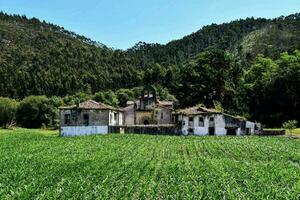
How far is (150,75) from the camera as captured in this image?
482 ft

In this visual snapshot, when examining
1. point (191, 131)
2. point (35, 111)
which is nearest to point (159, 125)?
point (191, 131)

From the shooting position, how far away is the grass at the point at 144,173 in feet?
76.5

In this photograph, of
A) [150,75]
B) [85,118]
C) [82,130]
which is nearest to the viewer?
[82,130]

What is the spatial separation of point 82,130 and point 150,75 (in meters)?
68.5

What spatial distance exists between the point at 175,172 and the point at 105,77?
12037cm

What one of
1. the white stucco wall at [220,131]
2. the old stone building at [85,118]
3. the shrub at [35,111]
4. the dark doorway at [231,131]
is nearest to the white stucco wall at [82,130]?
the old stone building at [85,118]

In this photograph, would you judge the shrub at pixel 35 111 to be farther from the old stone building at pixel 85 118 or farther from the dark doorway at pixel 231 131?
the dark doorway at pixel 231 131

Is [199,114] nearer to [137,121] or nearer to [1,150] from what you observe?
[137,121]

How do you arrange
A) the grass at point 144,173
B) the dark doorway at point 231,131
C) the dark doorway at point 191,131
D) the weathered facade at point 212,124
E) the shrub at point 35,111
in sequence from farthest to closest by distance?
the shrub at point 35,111
the dark doorway at point 191,131
the dark doorway at point 231,131
the weathered facade at point 212,124
the grass at point 144,173

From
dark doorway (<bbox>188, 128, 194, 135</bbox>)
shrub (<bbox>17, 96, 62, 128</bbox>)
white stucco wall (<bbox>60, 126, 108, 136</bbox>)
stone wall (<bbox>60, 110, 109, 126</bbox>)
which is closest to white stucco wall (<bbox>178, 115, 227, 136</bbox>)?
dark doorway (<bbox>188, 128, 194, 135</bbox>)

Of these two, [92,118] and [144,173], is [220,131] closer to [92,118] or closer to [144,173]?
[92,118]

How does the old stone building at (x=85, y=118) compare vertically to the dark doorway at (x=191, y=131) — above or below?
above

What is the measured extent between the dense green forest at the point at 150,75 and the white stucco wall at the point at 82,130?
26.8 metres

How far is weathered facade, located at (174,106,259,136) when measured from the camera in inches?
3118
